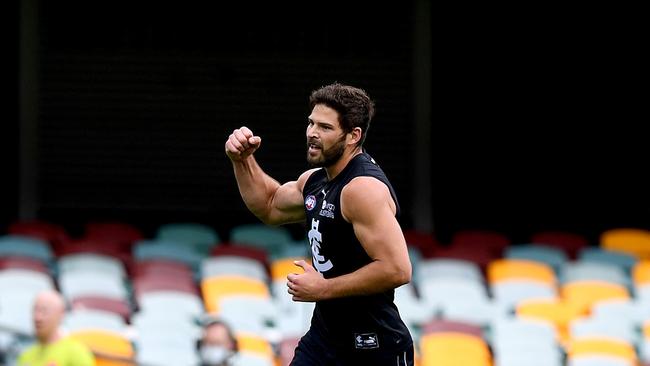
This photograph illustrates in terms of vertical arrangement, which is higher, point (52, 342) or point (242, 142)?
point (242, 142)

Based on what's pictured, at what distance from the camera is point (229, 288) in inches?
431

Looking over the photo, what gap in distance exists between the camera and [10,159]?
14.1m

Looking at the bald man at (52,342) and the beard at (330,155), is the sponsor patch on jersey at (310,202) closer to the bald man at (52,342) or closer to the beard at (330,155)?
the beard at (330,155)

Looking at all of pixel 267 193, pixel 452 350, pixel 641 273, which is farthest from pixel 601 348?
pixel 267 193

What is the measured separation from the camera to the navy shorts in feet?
17.2

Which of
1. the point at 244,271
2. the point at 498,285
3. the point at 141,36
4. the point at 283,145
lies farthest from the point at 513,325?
the point at 141,36

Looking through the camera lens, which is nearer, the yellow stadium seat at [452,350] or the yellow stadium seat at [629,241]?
the yellow stadium seat at [452,350]

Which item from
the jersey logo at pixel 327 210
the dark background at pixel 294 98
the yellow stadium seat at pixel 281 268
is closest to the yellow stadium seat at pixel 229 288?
the yellow stadium seat at pixel 281 268

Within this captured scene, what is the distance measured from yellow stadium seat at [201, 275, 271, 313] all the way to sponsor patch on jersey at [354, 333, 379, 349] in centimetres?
554

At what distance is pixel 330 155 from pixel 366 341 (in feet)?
2.32

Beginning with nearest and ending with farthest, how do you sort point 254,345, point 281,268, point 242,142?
point 242,142 < point 254,345 < point 281,268

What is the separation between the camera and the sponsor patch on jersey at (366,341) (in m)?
5.22

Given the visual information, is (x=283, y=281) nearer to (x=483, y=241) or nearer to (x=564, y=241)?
(x=483, y=241)

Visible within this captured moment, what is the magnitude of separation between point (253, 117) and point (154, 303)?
418 centimetres
